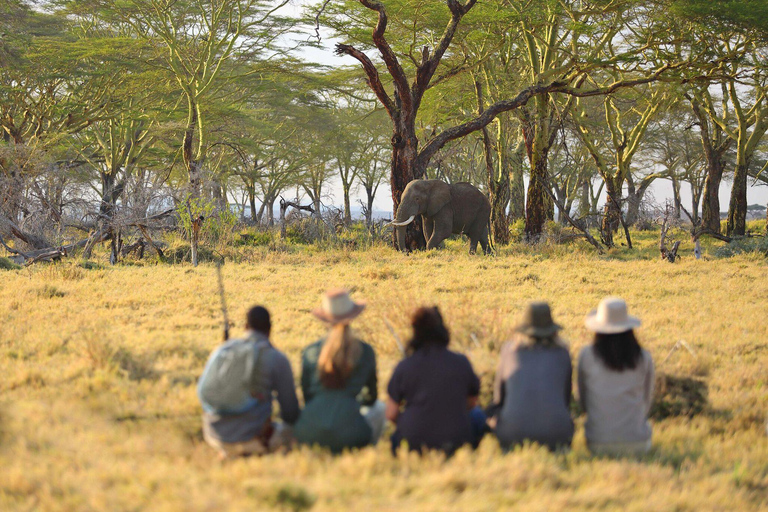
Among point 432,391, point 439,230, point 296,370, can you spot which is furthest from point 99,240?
point 432,391

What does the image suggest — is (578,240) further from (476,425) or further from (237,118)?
(476,425)

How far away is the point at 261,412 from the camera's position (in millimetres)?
3936

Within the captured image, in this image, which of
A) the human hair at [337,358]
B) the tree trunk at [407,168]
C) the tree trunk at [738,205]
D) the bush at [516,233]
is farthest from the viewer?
the tree trunk at [738,205]

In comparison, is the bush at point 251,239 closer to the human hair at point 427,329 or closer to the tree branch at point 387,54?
the tree branch at point 387,54

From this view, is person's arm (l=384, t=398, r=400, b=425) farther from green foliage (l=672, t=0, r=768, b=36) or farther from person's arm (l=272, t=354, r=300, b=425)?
green foliage (l=672, t=0, r=768, b=36)

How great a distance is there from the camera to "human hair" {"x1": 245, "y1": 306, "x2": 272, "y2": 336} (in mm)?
3982

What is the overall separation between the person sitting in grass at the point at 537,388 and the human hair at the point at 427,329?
45cm

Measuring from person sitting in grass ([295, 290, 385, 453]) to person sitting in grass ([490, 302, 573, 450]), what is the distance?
2.64 ft

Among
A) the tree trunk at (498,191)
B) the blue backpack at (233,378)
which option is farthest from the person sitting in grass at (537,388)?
the tree trunk at (498,191)

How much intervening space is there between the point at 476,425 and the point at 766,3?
44.3 feet

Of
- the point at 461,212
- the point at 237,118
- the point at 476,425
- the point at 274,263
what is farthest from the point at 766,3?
the point at 237,118

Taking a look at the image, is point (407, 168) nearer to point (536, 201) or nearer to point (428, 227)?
point (428, 227)

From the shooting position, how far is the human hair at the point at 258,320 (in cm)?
398

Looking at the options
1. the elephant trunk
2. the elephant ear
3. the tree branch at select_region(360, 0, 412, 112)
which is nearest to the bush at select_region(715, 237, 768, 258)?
the elephant ear
